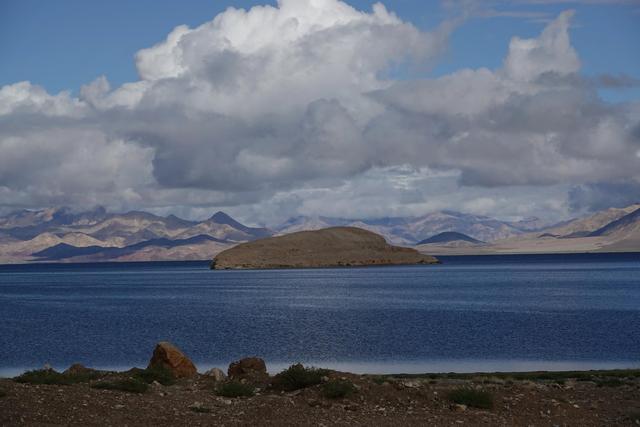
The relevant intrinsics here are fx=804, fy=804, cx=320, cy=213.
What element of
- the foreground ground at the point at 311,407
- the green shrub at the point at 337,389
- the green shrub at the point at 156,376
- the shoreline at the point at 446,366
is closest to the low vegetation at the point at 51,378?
the foreground ground at the point at 311,407

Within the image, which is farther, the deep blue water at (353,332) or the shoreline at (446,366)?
the deep blue water at (353,332)

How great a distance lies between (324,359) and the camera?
152 ft

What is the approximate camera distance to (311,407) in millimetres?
22531

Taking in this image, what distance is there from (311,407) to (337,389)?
1.23 m

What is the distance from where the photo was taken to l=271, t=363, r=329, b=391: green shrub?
24.8 meters

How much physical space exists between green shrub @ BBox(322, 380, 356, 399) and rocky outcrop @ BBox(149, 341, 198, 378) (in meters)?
7.63

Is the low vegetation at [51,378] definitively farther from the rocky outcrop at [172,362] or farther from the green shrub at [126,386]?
the rocky outcrop at [172,362]

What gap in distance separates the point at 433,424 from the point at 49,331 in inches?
2113

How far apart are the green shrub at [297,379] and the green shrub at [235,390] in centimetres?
98

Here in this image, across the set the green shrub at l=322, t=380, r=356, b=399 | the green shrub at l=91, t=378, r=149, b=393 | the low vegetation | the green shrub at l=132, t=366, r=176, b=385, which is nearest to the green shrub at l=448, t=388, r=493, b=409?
the green shrub at l=322, t=380, r=356, b=399

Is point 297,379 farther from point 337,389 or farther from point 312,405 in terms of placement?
point 312,405

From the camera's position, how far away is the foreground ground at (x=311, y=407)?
20906mm

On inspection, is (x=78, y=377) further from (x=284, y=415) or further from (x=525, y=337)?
(x=525, y=337)

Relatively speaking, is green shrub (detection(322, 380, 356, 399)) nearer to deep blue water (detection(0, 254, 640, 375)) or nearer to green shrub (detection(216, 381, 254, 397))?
green shrub (detection(216, 381, 254, 397))
